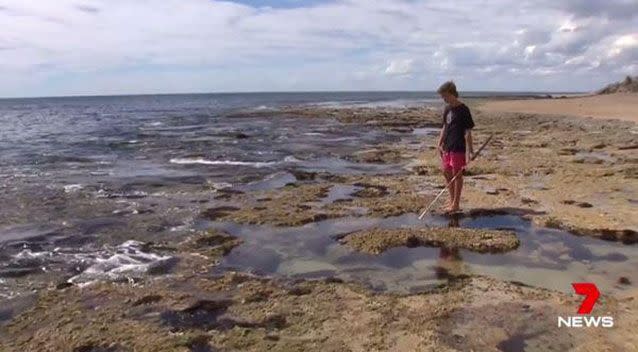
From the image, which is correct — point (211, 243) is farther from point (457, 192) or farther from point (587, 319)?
point (587, 319)

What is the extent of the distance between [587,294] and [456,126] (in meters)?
3.93

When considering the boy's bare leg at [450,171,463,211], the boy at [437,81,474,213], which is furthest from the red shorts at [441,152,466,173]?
the boy's bare leg at [450,171,463,211]

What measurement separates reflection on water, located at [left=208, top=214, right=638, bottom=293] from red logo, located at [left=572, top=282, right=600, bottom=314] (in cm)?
10

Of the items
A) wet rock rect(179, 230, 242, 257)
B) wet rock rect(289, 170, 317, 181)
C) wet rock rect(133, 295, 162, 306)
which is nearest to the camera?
wet rock rect(133, 295, 162, 306)

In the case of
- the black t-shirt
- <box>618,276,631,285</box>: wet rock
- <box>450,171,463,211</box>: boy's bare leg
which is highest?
the black t-shirt

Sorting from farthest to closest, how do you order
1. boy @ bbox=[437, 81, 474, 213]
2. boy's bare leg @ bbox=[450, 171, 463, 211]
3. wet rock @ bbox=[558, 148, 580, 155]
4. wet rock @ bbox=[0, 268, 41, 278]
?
wet rock @ bbox=[558, 148, 580, 155]
boy's bare leg @ bbox=[450, 171, 463, 211]
boy @ bbox=[437, 81, 474, 213]
wet rock @ bbox=[0, 268, 41, 278]

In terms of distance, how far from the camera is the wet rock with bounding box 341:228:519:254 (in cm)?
723

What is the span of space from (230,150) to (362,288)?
Result: 15532 millimetres

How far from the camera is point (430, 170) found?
13.9m

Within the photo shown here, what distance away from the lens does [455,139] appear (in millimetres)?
8961

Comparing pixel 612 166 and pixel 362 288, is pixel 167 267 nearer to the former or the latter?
pixel 362 288

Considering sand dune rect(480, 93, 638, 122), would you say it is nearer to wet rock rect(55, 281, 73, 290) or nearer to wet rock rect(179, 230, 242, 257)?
wet rock rect(179, 230, 242, 257)

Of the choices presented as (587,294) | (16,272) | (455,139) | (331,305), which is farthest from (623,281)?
(16,272)

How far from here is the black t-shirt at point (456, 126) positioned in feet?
29.0
